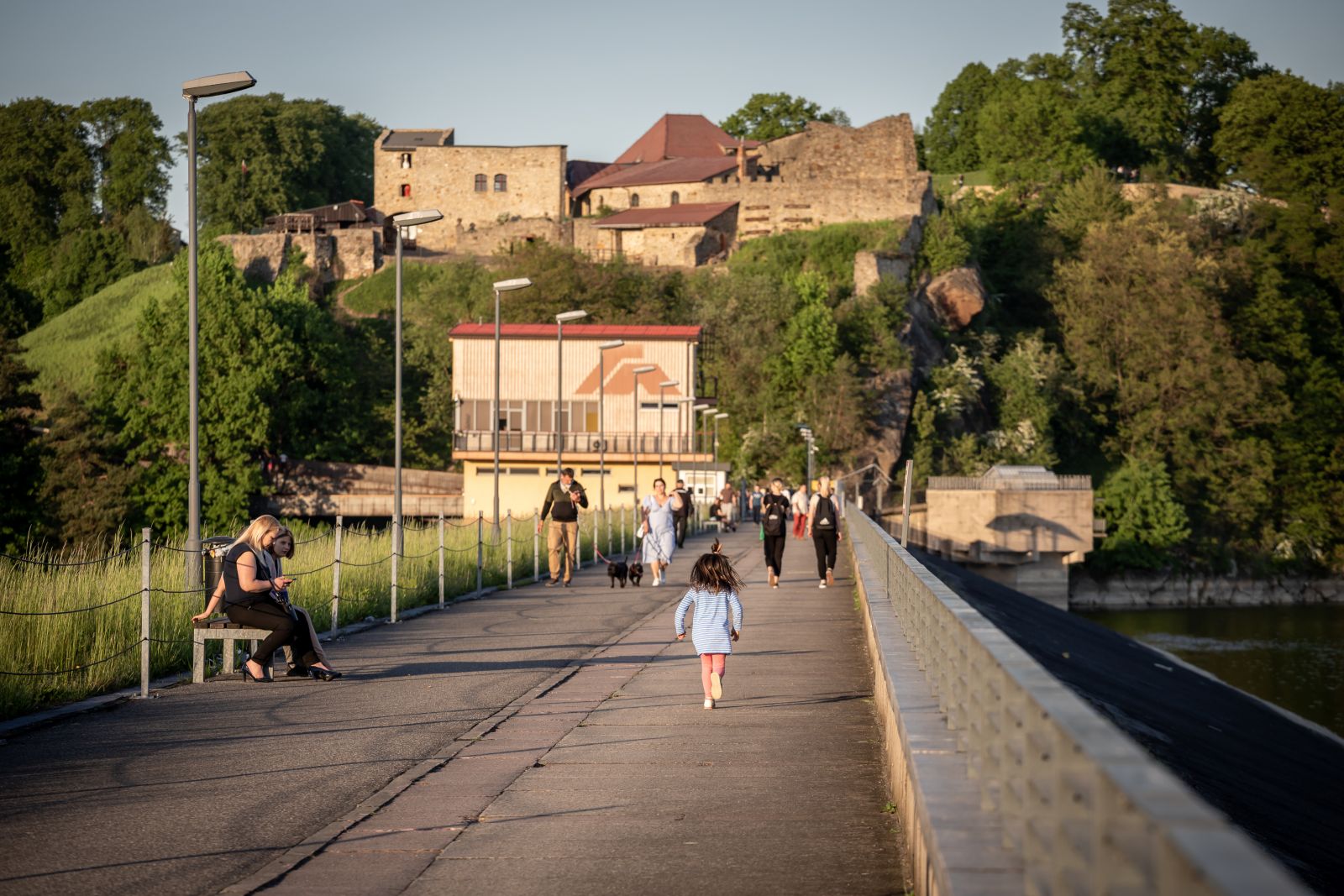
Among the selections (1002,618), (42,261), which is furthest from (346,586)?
(42,261)

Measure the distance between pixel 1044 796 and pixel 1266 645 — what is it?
215 ft

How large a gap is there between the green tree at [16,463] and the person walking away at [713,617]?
45.9m

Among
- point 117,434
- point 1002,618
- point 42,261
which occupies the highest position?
point 42,261

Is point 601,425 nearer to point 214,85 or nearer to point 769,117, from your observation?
point 214,85

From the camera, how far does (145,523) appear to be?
6806cm

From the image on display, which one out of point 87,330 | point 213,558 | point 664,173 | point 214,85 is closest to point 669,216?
point 664,173

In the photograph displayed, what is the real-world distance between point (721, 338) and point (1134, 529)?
25.2 meters

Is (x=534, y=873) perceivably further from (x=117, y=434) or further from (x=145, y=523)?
(x=117, y=434)

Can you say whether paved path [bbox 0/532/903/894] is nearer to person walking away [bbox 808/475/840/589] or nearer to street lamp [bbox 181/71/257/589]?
street lamp [bbox 181/71/257/589]

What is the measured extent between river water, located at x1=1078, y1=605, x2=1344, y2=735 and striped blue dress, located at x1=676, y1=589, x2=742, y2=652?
126 feet

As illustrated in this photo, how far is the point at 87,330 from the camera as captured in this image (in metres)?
99.1

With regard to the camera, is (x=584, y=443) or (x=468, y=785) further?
(x=584, y=443)

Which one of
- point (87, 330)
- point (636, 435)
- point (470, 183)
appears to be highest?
point (470, 183)

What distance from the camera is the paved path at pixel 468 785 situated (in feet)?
23.2
